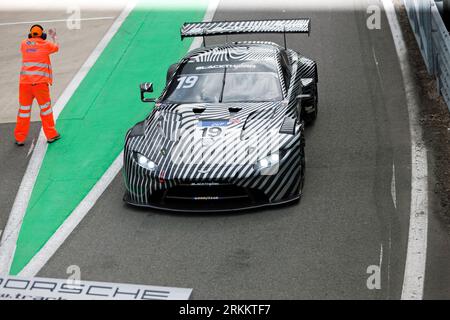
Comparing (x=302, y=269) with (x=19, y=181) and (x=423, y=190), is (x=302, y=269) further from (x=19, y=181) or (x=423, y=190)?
(x=19, y=181)

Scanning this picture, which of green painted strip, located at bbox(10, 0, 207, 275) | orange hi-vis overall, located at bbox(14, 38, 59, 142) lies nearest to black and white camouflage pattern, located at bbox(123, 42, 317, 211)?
green painted strip, located at bbox(10, 0, 207, 275)

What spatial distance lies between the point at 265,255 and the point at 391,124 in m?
4.47

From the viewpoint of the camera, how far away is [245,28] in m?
12.9

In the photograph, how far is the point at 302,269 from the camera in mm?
8656

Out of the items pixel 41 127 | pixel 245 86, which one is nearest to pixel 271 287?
pixel 245 86

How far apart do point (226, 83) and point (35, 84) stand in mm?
2969

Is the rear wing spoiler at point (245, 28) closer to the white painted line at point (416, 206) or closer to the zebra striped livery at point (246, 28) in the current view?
the zebra striped livery at point (246, 28)

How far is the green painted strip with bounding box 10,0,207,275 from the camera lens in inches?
418

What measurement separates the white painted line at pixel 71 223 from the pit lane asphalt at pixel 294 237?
9cm

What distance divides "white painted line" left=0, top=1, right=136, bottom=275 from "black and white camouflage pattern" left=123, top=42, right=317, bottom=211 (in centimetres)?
136

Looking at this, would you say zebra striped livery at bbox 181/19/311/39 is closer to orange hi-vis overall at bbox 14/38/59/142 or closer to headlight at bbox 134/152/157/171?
orange hi-vis overall at bbox 14/38/59/142

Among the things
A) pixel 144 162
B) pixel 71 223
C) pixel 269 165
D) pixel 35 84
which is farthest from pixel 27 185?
pixel 269 165

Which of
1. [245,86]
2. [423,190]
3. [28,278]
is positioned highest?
[245,86]
